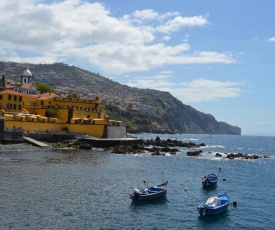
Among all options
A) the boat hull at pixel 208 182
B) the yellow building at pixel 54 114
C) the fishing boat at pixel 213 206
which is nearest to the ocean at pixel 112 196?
the fishing boat at pixel 213 206

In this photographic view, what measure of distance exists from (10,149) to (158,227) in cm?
4334

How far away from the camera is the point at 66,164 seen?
48.8m

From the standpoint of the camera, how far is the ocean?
1003 inches

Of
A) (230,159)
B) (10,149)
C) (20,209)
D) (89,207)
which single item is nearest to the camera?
(20,209)

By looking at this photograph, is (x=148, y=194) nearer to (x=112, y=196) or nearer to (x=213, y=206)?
(x=112, y=196)

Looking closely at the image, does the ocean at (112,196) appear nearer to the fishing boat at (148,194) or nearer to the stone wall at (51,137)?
the fishing boat at (148,194)

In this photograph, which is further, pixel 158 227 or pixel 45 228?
pixel 158 227

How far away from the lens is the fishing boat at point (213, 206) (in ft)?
91.0

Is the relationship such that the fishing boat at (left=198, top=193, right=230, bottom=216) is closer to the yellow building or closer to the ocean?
the ocean

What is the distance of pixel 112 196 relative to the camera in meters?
32.5

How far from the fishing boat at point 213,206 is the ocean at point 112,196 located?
0.46 metres

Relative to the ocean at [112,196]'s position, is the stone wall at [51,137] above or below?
above

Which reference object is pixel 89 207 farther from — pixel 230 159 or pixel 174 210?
pixel 230 159

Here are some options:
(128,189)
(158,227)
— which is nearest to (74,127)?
(128,189)
